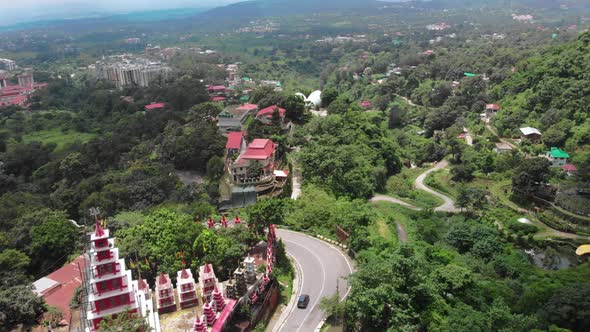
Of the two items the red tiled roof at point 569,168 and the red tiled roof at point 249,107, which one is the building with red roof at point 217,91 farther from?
the red tiled roof at point 569,168

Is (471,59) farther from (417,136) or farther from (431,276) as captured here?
(431,276)

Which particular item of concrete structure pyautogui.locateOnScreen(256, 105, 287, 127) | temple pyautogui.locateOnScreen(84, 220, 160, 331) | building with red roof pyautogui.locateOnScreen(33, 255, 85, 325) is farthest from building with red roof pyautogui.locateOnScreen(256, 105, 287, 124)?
temple pyautogui.locateOnScreen(84, 220, 160, 331)

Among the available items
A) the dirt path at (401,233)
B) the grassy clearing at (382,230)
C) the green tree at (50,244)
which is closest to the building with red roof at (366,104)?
the dirt path at (401,233)

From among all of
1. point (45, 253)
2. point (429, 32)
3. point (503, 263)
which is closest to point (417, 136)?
point (503, 263)

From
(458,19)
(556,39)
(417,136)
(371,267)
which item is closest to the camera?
(371,267)

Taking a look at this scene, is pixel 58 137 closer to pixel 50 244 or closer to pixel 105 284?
pixel 50 244

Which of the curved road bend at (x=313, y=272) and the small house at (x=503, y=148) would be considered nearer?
the curved road bend at (x=313, y=272)

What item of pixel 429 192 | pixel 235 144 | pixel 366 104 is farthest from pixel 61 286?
pixel 366 104
